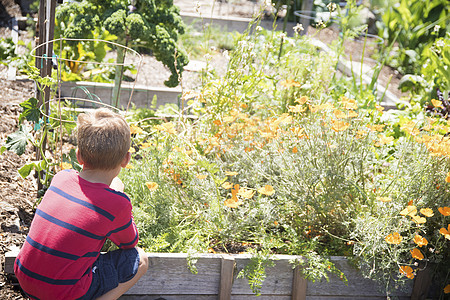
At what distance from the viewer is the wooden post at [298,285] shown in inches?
89.2

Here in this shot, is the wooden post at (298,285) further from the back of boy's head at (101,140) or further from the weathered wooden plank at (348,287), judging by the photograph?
the back of boy's head at (101,140)

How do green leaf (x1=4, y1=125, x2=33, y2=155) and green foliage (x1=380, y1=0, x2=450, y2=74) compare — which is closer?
green leaf (x1=4, y1=125, x2=33, y2=155)

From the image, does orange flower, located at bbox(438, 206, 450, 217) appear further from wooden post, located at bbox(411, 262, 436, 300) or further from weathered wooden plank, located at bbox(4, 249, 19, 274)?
weathered wooden plank, located at bbox(4, 249, 19, 274)

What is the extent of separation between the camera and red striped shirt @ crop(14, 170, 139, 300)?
1.64 metres

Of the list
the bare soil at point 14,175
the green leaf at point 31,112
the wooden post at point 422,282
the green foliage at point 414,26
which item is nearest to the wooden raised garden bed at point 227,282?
the wooden post at point 422,282

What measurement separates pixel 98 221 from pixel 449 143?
5.39 feet

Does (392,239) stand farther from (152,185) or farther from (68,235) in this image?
(68,235)

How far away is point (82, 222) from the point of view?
5.41 feet

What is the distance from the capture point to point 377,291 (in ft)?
7.79

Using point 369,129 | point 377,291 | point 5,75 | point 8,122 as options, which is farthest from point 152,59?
point 377,291

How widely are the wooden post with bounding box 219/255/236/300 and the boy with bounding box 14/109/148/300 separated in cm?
56

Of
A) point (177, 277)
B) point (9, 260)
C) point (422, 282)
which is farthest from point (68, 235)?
point (422, 282)

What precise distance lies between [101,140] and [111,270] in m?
0.54

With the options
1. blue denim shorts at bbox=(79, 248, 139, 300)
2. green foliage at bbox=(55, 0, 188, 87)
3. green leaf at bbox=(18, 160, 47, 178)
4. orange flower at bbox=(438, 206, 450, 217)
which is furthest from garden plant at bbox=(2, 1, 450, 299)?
green foliage at bbox=(55, 0, 188, 87)
